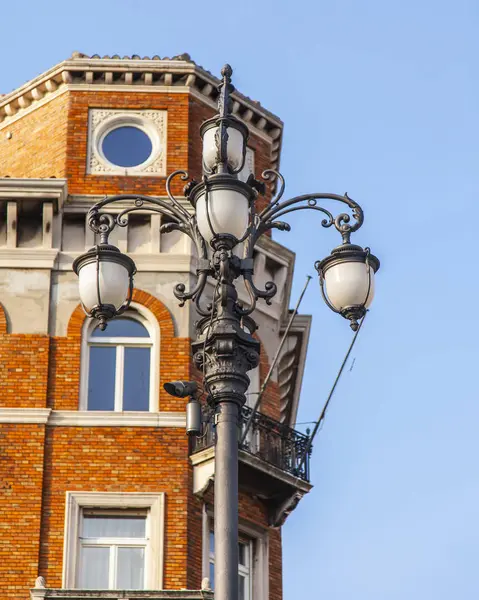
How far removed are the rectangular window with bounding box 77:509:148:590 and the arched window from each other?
76.4 inches

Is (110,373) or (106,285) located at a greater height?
(110,373)

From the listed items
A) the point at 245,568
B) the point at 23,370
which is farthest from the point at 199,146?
the point at 245,568

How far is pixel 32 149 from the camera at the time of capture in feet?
91.2

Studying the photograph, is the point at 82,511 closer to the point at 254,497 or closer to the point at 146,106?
the point at 254,497

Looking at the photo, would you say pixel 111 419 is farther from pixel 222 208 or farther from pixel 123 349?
pixel 222 208

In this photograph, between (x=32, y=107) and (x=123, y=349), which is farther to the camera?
(x=32, y=107)

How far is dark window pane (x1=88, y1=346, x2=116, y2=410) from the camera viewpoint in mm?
24688

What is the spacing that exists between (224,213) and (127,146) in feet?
44.7

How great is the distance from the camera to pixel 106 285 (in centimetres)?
1439

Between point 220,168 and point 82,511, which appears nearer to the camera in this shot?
point 220,168

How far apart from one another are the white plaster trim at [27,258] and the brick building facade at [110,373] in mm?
25

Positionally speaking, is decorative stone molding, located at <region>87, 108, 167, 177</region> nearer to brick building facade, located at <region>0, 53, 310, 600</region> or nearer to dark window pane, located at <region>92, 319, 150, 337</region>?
brick building facade, located at <region>0, 53, 310, 600</region>

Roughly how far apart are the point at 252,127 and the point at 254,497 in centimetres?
781

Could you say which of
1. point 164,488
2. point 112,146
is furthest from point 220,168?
point 112,146
